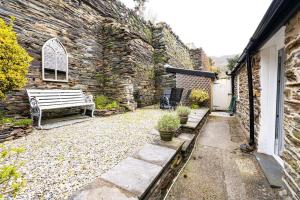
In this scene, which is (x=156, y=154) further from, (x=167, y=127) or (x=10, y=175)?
(x=10, y=175)

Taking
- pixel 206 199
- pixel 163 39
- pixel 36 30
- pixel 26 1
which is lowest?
pixel 206 199

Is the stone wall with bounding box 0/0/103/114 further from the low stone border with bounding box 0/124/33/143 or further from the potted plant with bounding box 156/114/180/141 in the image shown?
the potted plant with bounding box 156/114/180/141

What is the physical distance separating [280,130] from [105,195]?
124 inches

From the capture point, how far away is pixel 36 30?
15.1 feet

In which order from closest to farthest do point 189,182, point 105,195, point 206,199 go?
point 105,195, point 206,199, point 189,182

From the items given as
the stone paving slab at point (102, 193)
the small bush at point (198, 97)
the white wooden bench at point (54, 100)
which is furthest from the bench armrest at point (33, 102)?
Result: the small bush at point (198, 97)

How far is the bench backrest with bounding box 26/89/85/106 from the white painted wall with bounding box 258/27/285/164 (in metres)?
4.98

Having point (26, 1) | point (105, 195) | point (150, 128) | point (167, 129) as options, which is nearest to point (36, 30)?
point (26, 1)

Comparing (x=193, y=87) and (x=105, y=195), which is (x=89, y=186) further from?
(x=193, y=87)

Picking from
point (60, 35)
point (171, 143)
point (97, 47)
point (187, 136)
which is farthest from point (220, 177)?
point (97, 47)

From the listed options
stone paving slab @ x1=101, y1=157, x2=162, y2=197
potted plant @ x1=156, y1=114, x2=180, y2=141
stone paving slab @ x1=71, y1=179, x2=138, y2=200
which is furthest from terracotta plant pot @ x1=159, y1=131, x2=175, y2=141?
stone paving slab @ x1=71, y1=179, x2=138, y2=200

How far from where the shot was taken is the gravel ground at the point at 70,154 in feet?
5.83

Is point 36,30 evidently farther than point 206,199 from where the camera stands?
Yes

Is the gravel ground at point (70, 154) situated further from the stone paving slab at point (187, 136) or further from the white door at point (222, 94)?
the white door at point (222, 94)
